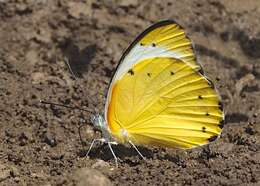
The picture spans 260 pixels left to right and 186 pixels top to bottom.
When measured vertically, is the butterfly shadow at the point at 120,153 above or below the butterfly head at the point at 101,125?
below

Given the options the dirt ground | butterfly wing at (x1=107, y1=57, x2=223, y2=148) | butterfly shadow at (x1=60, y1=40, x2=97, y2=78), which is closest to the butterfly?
butterfly wing at (x1=107, y1=57, x2=223, y2=148)

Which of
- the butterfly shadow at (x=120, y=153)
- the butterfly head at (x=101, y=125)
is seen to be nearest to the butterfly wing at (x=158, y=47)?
the butterfly head at (x=101, y=125)

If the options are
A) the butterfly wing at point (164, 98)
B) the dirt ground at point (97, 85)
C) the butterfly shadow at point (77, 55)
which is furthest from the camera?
the butterfly shadow at point (77, 55)

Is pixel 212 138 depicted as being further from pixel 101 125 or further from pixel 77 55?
pixel 77 55

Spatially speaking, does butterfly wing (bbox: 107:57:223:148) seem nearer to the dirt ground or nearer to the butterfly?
the butterfly

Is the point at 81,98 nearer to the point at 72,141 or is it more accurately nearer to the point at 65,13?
the point at 72,141

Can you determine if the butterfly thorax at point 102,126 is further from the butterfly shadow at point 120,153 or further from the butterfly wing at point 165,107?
the butterfly shadow at point 120,153

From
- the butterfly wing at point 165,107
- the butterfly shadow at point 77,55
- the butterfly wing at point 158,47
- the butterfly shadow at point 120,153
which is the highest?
the butterfly wing at point 158,47

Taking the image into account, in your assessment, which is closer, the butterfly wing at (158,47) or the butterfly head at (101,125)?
the butterfly wing at (158,47)
